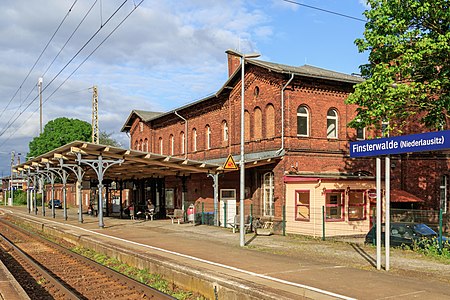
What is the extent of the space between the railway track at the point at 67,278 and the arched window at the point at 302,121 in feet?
40.1

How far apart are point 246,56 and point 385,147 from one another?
6.27 m

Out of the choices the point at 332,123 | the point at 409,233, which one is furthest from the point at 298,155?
the point at 409,233

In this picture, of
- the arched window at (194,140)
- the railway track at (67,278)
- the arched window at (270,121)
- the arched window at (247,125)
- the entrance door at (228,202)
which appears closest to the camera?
the railway track at (67,278)

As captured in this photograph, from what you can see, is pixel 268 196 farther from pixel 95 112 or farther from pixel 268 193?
pixel 95 112

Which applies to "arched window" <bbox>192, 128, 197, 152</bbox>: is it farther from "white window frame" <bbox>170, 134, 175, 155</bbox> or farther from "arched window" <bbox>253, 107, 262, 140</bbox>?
"arched window" <bbox>253, 107, 262, 140</bbox>

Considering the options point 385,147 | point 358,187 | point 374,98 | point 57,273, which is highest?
point 374,98

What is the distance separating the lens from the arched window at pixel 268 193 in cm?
2439

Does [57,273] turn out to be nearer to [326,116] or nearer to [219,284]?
[219,284]

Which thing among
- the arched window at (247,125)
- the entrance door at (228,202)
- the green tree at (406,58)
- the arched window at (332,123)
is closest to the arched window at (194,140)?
the entrance door at (228,202)

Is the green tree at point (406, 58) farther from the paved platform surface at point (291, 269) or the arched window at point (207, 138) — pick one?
the arched window at point (207, 138)

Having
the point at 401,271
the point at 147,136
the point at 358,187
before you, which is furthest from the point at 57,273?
the point at 147,136

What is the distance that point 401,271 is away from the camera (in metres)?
11.3

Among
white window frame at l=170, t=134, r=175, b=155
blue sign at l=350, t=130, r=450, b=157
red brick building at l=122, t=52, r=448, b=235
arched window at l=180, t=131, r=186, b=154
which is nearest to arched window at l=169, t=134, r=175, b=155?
white window frame at l=170, t=134, r=175, b=155

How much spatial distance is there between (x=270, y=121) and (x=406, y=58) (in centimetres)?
970
